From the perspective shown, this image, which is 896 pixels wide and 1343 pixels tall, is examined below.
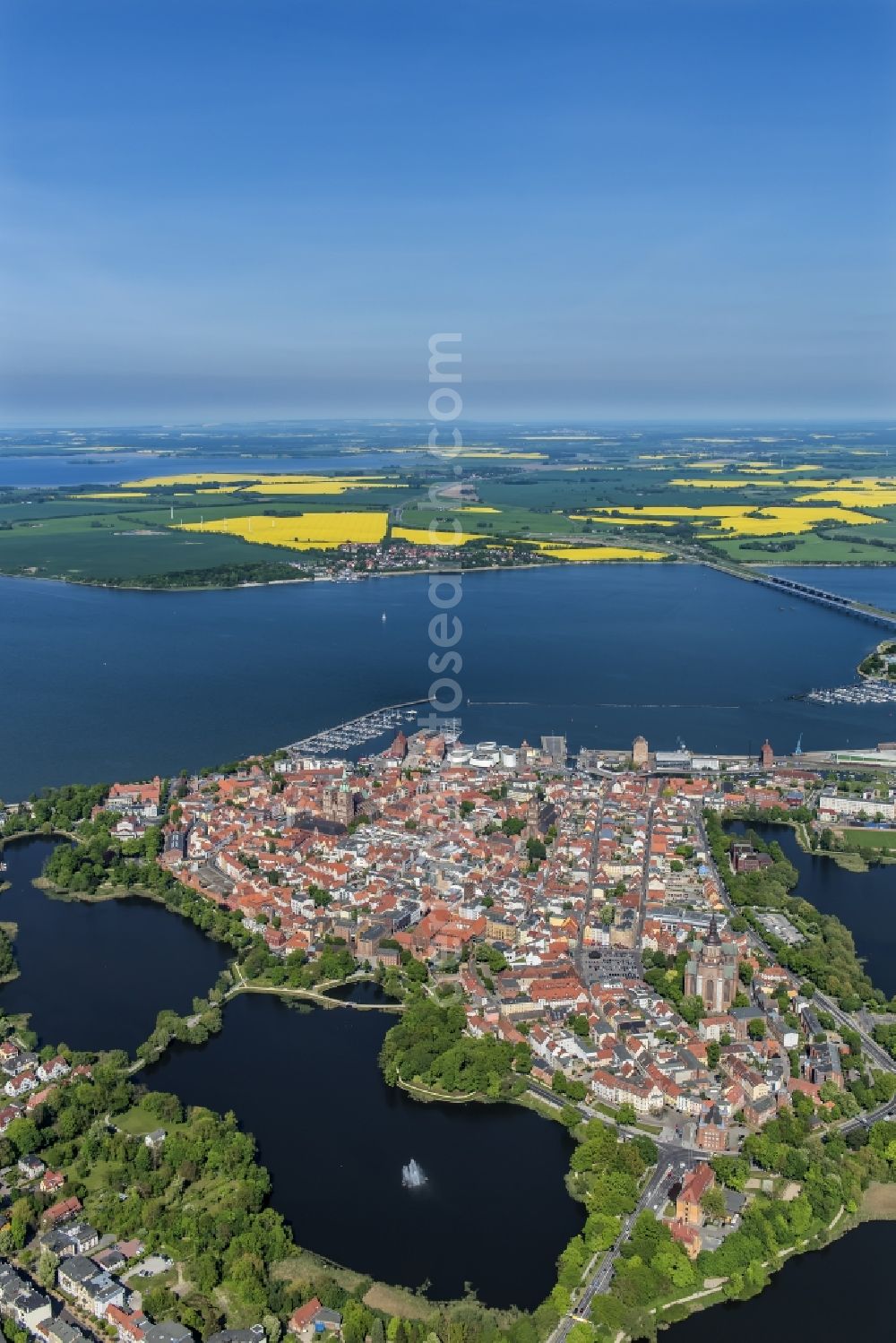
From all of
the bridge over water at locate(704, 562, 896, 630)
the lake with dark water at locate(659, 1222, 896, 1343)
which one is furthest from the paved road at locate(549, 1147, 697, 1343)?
the bridge over water at locate(704, 562, 896, 630)

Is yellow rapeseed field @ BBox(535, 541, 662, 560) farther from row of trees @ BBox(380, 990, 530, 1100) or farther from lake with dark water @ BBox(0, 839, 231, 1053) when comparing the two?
row of trees @ BBox(380, 990, 530, 1100)

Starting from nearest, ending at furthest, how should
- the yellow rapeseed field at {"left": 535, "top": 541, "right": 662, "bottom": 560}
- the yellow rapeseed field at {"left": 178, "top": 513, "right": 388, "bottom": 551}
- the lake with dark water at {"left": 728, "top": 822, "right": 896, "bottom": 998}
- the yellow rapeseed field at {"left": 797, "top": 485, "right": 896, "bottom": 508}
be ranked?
the lake with dark water at {"left": 728, "top": 822, "right": 896, "bottom": 998} → the yellow rapeseed field at {"left": 535, "top": 541, "right": 662, "bottom": 560} → the yellow rapeseed field at {"left": 178, "top": 513, "right": 388, "bottom": 551} → the yellow rapeseed field at {"left": 797, "top": 485, "right": 896, "bottom": 508}

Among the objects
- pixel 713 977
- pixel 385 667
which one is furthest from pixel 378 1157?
pixel 385 667

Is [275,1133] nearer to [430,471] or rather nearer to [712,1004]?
[712,1004]

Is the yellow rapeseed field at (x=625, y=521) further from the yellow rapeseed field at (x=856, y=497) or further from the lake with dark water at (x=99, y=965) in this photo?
the lake with dark water at (x=99, y=965)

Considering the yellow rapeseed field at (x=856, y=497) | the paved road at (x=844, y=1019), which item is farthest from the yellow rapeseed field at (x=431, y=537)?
the paved road at (x=844, y=1019)

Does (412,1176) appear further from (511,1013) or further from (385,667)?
(385,667)
